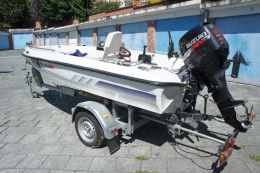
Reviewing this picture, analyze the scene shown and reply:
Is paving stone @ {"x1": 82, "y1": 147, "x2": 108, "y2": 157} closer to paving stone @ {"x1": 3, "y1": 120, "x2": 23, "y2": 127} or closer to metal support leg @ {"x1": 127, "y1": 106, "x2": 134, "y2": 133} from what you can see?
metal support leg @ {"x1": 127, "y1": 106, "x2": 134, "y2": 133}

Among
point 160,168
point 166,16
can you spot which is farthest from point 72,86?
point 166,16

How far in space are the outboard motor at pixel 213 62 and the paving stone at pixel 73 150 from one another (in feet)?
7.09

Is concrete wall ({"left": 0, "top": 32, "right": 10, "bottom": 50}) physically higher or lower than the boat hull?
higher

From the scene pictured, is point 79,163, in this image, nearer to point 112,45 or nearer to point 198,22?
point 112,45

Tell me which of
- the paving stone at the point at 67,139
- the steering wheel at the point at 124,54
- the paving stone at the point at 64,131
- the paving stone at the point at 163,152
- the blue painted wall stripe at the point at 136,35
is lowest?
the paving stone at the point at 163,152

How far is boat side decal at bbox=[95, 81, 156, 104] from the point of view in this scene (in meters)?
2.99

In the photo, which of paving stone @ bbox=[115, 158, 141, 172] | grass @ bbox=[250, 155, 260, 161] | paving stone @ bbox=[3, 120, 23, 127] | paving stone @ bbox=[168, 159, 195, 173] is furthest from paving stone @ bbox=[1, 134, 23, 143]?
grass @ bbox=[250, 155, 260, 161]

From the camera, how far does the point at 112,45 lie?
443 cm

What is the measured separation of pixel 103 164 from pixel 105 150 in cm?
38

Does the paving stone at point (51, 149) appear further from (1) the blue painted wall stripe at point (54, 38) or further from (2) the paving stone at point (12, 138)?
(1) the blue painted wall stripe at point (54, 38)

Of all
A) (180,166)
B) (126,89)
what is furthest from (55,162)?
(180,166)

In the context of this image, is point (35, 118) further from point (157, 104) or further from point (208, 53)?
point (208, 53)

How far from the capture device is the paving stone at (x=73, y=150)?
3.40 m

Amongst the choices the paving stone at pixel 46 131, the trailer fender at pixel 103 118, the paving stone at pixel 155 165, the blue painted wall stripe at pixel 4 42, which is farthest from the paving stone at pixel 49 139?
the blue painted wall stripe at pixel 4 42
